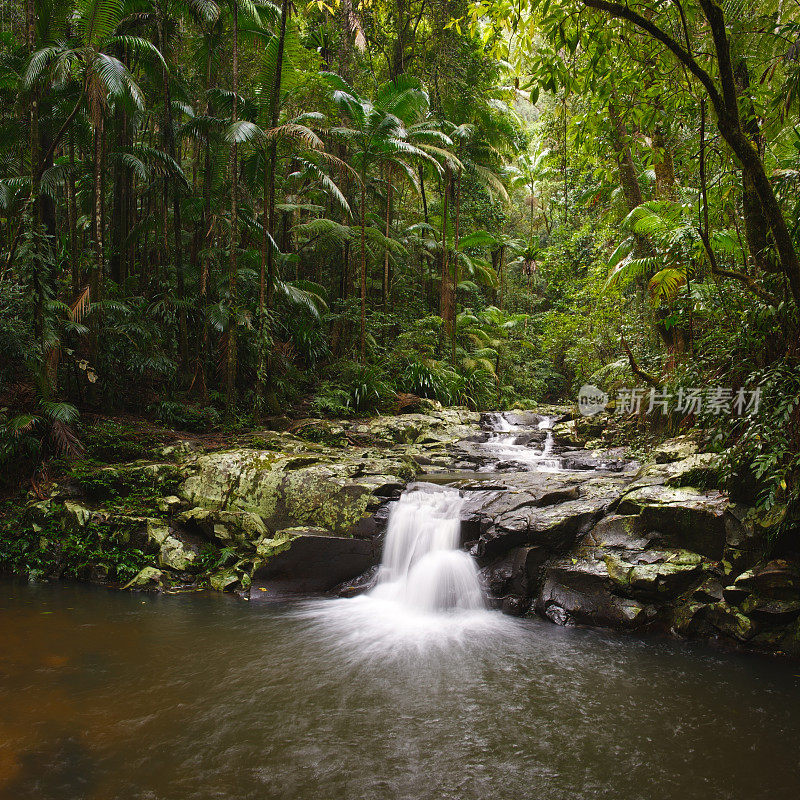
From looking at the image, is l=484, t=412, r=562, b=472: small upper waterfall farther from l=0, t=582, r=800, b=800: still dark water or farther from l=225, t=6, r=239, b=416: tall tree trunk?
l=225, t=6, r=239, b=416: tall tree trunk

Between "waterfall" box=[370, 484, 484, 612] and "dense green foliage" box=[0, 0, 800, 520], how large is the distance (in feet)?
10.00

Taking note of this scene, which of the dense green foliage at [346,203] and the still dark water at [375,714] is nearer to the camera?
the still dark water at [375,714]

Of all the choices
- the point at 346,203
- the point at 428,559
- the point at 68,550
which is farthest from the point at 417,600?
the point at 346,203

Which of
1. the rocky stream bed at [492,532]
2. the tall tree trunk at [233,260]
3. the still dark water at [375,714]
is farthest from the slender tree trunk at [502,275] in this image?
the still dark water at [375,714]

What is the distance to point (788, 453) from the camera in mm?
4500

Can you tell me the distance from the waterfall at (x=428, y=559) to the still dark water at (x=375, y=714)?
2.30ft

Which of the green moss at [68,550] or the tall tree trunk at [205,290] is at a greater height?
the tall tree trunk at [205,290]

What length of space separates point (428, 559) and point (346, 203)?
23.8 feet

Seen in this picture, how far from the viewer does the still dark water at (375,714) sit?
2.93 m

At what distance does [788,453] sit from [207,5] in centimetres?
1011

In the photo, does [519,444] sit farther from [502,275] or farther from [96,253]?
[502,275]

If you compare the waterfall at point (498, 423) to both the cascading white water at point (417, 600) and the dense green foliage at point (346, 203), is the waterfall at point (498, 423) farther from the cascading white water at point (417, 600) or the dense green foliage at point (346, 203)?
the cascading white water at point (417, 600)

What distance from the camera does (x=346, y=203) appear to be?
10.3 m

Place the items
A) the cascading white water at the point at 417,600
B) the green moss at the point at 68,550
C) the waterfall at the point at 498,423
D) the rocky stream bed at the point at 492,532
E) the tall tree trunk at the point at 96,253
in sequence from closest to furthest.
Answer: the rocky stream bed at the point at 492,532, the cascading white water at the point at 417,600, the green moss at the point at 68,550, the tall tree trunk at the point at 96,253, the waterfall at the point at 498,423
